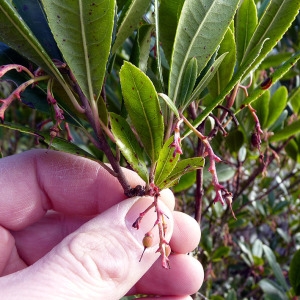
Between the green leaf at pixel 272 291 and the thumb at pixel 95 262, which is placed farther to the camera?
the green leaf at pixel 272 291

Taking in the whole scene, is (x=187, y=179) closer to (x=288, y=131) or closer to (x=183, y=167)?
(x=288, y=131)

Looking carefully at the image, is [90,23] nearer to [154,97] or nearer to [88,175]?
[154,97]

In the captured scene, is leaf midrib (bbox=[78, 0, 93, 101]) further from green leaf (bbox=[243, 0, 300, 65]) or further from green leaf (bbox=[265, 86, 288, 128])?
green leaf (bbox=[265, 86, 288, 128])

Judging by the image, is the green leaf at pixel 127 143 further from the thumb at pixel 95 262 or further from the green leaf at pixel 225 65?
the green leaf at pixel 225 65

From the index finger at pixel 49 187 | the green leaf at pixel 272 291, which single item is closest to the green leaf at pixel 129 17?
the index finger at pixel 49 187

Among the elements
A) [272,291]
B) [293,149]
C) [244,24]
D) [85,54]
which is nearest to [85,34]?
[85,54]
